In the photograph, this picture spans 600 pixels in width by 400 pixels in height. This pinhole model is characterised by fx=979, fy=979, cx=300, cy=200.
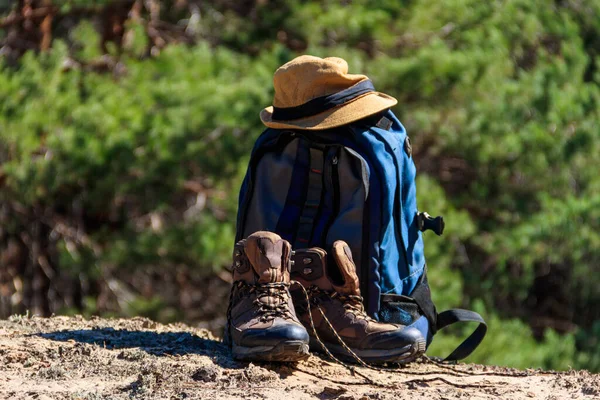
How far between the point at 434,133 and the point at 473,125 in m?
0.38

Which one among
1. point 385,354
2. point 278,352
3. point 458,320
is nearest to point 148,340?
point 278,352

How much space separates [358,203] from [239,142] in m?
3.99

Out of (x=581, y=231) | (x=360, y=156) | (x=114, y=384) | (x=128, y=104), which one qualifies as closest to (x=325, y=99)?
(x=360, y=156)

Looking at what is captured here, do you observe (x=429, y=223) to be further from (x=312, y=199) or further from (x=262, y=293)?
(x=262, y=293)

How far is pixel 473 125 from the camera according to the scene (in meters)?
8.36

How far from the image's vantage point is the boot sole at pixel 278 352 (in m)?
2.83

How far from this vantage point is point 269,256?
2.98 m

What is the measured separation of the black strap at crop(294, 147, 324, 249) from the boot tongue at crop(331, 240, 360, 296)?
0.18m

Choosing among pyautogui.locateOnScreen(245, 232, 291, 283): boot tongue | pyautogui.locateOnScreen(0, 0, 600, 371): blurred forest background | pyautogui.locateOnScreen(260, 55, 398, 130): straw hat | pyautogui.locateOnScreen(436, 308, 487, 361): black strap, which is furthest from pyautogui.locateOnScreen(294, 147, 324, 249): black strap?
pyautogui.locateOnScreen(0, 0, 600, 371): blurred forest background

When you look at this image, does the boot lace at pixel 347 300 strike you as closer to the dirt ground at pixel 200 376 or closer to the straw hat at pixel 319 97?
the dirt ground at pixel 200 376

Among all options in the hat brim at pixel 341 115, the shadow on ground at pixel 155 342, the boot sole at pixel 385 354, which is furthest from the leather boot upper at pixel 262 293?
the hat brim at pixel 341 115

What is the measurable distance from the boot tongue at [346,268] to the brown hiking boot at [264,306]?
0.17m

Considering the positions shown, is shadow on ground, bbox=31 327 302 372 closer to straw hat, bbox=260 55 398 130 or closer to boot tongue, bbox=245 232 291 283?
boot tongue, bbox=245 232 291 283

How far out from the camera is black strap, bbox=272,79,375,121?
3.31 metres
